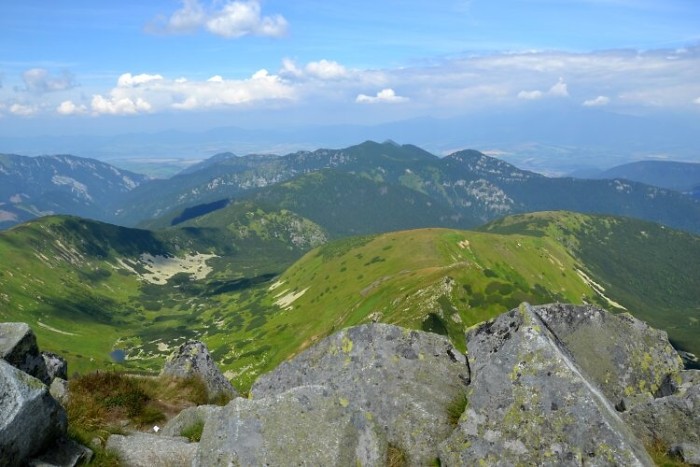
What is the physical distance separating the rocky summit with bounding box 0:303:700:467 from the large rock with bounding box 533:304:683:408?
31 centimetres

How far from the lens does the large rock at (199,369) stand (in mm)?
26609

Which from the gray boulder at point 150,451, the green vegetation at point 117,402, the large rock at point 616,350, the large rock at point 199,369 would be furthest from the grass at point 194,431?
the large rock at point 616,350

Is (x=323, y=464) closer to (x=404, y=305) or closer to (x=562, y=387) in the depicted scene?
(x=562, y=387)

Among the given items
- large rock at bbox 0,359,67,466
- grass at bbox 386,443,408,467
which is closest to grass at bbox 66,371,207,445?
large rock at bbox 0,359,67,466

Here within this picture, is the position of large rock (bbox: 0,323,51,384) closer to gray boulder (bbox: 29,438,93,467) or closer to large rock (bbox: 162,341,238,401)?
gray boulder (bbox: 29,438,93,467)

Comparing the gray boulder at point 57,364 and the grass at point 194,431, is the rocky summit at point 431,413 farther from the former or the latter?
the gray boulder at point 57,364

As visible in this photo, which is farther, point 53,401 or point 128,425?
point 128,425

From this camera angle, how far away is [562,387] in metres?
12.6

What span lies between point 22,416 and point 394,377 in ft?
33.9

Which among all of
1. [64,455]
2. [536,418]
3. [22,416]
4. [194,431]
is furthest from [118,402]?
[536,418]

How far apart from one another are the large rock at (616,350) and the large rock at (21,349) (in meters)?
19.2

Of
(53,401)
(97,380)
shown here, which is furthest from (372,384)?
(97,380)

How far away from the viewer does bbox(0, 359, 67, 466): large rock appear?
10.7m

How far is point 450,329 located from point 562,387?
12359cm
